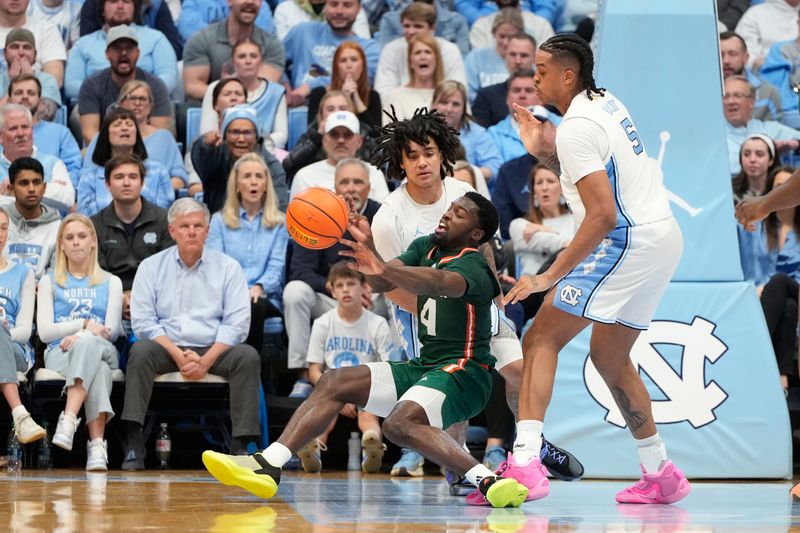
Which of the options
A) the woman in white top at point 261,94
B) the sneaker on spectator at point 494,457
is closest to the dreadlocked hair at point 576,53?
the sneaker on spectator at point 494,457

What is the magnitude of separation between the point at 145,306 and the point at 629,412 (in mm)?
4123

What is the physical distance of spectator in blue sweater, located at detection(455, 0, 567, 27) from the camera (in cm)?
1328

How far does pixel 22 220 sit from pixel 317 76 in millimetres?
3570

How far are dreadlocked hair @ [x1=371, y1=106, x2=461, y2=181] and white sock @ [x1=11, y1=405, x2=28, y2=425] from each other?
10.6ft

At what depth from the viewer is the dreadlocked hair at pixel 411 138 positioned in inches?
247

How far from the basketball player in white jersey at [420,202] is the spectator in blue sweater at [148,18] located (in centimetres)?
615

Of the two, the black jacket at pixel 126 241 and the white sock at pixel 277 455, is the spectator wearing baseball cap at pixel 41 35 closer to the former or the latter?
the black jacket at pixel 126 241

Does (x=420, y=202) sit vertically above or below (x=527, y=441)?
above

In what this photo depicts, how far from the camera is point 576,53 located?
561 cm

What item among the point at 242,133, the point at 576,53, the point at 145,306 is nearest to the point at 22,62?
the point at 242,133

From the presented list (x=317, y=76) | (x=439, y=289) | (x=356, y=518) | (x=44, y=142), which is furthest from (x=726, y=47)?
(x=356, y=518)

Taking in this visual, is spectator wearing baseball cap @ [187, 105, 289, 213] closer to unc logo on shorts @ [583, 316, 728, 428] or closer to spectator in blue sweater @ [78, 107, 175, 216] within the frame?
spectator in blue sweater @ [78, 107, 175, 216]

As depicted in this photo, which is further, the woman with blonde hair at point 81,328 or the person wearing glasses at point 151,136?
the person wearing glasses at point 151,136

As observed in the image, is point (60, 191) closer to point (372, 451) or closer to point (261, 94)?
point (261, 94)
